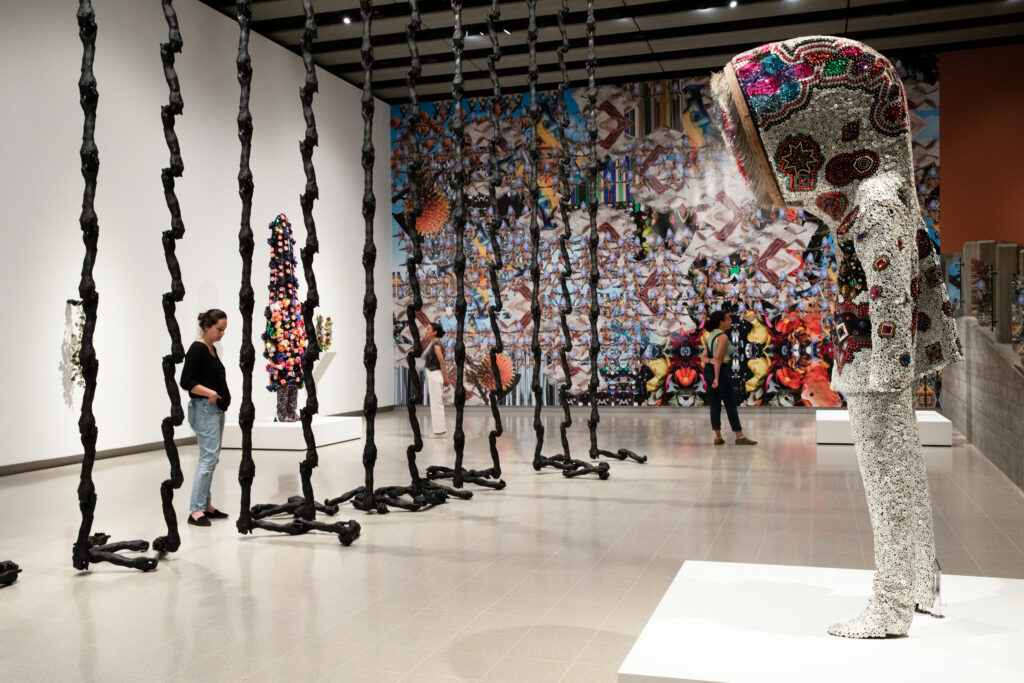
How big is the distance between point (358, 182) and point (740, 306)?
7.01m

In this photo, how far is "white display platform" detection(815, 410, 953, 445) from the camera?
988 centimetres

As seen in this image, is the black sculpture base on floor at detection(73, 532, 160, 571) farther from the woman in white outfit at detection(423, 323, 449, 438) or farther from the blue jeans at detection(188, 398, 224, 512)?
the woman in white outfit at detection(423, 323, 449, 438)

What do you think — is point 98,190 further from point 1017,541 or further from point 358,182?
point 1017,541

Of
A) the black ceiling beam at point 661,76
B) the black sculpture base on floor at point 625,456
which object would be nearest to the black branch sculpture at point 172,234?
the black sculpture base on floor at point 625,456

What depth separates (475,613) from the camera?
4160 millimetres

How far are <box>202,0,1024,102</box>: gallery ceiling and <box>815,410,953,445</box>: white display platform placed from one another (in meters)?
5.65

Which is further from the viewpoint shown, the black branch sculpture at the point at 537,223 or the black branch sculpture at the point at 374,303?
the black branch sculpture at the point at 537,223

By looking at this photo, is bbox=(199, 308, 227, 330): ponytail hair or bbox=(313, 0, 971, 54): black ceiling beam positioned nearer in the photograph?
bbox=(199, 308, 227, 330): ponytail hair

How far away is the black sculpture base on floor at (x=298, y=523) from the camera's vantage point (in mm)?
5676

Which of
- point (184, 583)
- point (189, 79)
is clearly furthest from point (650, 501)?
point (189, 79)

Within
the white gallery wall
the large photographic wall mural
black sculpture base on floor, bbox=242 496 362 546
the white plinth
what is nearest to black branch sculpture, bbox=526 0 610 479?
black sculpture base on floor, bbox=242 496 362 546

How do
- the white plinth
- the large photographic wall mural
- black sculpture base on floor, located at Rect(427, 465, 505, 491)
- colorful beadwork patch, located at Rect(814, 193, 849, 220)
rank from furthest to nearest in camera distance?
the large photographic wall mural → the white plinth → black sculpture base on floor, located at Rect(427, 465, 505, 491) → colorful beadwork patch, located at Rect(814, 193, 849, 220)

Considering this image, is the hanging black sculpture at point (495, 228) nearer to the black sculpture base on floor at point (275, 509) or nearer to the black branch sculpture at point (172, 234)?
the black sculpture base on floor at point (275, 509)

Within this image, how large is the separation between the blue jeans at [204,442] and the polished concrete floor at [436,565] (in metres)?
0.26
